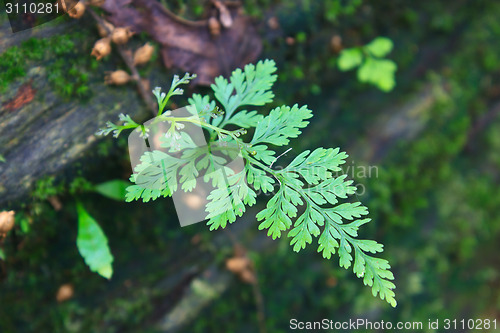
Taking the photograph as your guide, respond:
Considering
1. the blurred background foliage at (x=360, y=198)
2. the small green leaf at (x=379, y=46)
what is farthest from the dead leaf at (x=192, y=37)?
the small green leaf at (x=379, y=46)

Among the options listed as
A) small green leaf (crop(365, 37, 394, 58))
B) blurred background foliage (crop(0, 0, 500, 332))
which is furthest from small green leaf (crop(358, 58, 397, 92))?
blurred background foliage (crop(0, 0, 500, 332))

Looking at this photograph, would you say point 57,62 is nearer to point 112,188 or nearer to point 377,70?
point 112,188

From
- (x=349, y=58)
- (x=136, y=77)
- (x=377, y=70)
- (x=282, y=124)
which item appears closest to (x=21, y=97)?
(x=136, y=77)

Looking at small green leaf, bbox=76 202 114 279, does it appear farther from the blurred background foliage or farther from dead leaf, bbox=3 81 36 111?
dead leaf, bbox=3 81 36 111

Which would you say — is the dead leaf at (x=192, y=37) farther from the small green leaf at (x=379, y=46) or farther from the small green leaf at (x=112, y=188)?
the small green leaf at (x=379, y=46)

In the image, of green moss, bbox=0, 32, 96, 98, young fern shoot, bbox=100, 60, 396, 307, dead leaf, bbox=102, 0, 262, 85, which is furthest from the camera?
dead leaf, bbox=102, 0, 262, 85

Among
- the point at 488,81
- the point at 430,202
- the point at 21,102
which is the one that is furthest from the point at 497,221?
the point at 21,102

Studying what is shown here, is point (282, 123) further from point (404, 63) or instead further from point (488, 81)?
point (488, 81)
